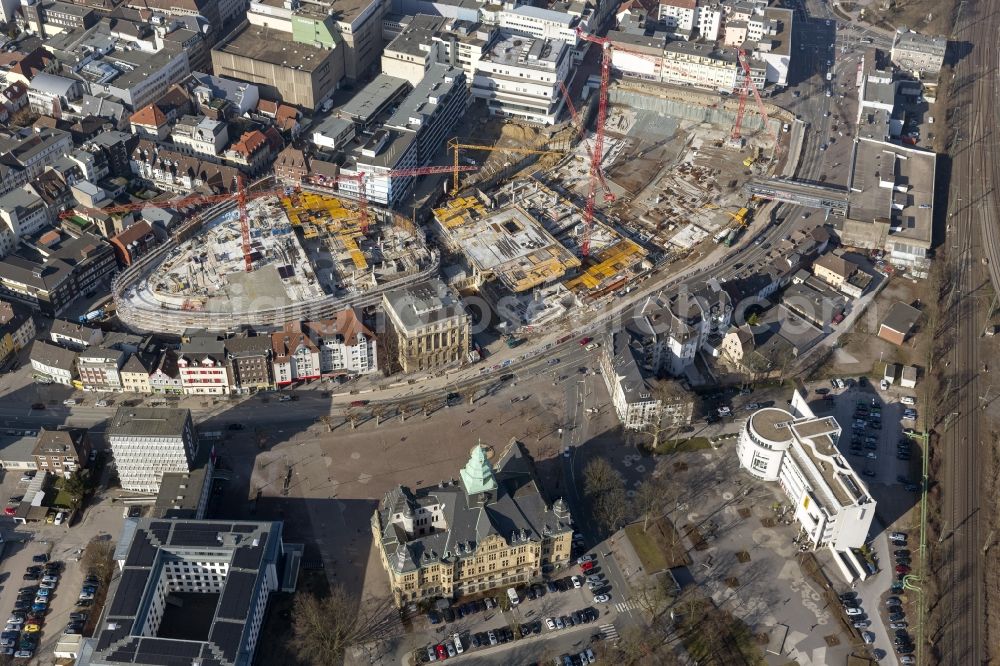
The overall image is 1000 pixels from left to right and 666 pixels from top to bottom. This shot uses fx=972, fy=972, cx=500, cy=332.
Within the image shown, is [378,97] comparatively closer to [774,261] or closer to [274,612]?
[774,261]

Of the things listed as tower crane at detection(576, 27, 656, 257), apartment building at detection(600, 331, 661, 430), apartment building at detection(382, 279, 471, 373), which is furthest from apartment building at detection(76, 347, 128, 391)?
tower crane at detection(576, 27, 656, 257)

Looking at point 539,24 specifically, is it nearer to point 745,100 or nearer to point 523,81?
point 523,81

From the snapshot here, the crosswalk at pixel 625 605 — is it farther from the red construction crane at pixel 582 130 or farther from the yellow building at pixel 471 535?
the red construction crane at pixel 582 130

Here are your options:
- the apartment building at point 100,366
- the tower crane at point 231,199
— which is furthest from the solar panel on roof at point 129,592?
the tower crane at point 231,199

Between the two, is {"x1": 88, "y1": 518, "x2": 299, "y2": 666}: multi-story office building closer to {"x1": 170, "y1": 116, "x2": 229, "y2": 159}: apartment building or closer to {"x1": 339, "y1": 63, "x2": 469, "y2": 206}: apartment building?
{"x1": 339, "y1": 63, "x2": 469, "y2": 206}: apartment building

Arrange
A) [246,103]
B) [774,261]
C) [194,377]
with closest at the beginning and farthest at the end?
1. [194,377]
2. [774,261]
3. [246,103]

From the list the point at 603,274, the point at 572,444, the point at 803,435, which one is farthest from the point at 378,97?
the point at 803,435
